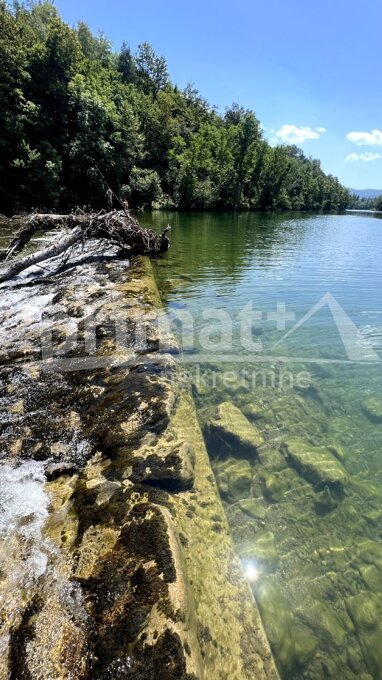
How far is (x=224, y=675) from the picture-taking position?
7.31 feet

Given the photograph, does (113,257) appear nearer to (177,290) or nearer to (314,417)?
(177,290)

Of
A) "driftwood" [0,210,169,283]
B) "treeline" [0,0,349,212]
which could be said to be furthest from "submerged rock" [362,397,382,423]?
"treeline" [0,0,349,212]

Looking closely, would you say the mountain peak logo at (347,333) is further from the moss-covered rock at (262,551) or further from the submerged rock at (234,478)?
the moss-covered rock at (262,551)

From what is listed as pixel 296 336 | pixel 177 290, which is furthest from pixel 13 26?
pixel 296 336

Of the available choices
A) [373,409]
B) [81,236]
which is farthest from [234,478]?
[81,236]

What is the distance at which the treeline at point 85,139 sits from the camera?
3009 centimetres

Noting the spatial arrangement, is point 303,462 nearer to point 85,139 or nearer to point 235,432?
point 235,432

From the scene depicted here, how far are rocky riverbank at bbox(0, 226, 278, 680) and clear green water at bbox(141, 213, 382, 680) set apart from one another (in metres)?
0.57

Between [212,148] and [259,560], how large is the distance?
245 ft

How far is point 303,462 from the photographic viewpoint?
4.62 metres

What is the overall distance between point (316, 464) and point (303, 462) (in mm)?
174

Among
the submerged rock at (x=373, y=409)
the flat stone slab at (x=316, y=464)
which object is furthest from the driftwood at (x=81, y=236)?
the submerged rock at (x=373, y=409)

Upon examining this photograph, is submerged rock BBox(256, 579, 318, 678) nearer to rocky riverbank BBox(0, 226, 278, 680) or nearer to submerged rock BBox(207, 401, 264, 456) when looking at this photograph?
rocky riverbank BBox(0, 226, 278, 680)

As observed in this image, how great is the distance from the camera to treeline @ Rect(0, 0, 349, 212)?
3009 centimetres
